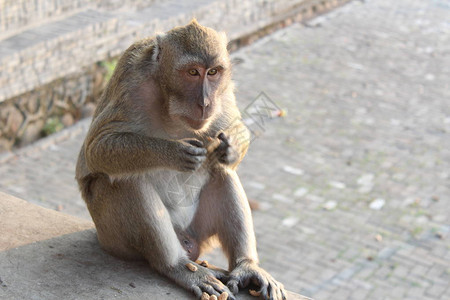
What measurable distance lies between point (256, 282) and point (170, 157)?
88cm

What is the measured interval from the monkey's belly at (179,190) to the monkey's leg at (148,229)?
0.50 feet

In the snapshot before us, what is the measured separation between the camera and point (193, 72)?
157 inches

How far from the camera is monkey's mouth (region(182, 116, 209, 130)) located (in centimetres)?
400

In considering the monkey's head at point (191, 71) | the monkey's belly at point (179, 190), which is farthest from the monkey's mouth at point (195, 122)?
the monkey's belly at point (179, 190)

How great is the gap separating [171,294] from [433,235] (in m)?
4.23

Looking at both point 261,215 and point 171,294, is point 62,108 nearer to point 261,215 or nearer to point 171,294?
point 261,215

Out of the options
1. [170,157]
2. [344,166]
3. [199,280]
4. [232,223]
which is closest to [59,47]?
[344,166]

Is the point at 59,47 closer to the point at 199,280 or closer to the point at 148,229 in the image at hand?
the point at 148,229

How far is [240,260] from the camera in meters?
4.31

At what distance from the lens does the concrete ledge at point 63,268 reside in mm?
4059

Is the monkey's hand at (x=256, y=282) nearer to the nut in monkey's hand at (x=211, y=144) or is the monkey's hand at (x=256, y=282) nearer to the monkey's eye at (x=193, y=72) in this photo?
the nut in monkey's hand at (x=211, y=144)

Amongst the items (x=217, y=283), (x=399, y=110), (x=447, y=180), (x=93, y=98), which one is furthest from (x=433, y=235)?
(x=93, y=98)

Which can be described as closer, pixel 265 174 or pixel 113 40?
pixel 265 174

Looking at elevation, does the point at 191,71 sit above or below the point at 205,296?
above
